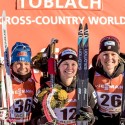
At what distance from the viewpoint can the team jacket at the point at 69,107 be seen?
500 cm

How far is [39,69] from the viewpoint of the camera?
16.9ft

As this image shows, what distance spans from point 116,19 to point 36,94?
3.99 ft

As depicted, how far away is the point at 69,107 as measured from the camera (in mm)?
5020

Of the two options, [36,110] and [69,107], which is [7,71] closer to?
[36,110]

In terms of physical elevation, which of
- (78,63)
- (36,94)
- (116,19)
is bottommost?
(36,94)

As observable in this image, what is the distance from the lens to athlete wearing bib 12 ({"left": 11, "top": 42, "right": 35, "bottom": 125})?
200 inches

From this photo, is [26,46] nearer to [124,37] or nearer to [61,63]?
[61,63]

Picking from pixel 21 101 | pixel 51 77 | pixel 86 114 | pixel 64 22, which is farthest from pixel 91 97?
pixel 64 22

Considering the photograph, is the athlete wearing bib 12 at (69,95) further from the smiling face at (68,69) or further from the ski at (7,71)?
the ski at (7,71)

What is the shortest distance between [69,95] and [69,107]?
13 centimetres

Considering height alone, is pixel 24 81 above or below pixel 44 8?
below

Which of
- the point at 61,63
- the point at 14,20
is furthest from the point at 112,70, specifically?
the point at 14,20

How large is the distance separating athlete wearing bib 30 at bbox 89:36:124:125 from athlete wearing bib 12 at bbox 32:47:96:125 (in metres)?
0.11

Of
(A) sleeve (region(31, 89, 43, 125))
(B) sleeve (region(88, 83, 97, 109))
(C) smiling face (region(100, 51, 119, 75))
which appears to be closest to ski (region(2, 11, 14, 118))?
(A) sleeve (region(31, 89, 43, 125))
